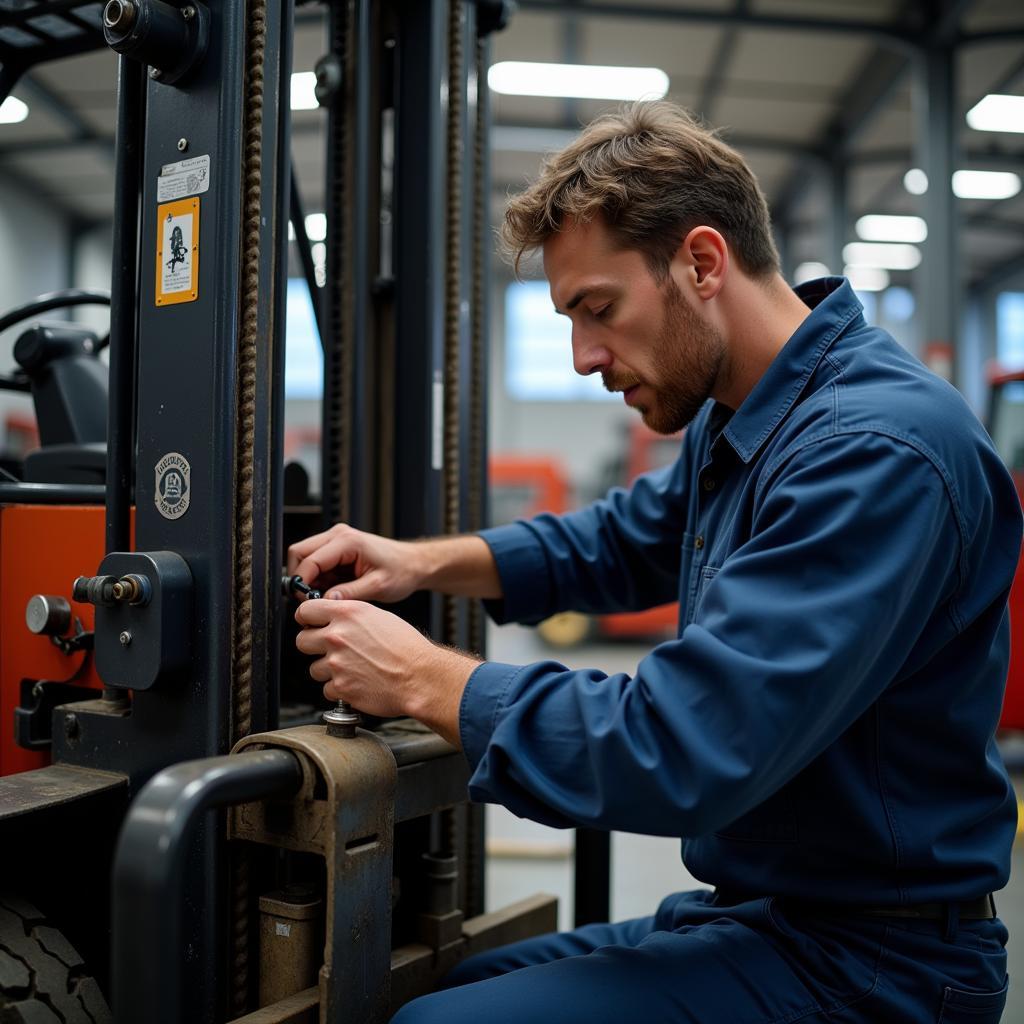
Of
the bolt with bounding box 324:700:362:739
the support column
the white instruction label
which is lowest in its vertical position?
the bolt with bounding box 324:700:362:739

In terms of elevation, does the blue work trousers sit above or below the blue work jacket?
below

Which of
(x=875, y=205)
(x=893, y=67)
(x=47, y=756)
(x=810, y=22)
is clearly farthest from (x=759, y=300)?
(x=875, y=205)

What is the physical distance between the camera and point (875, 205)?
44.1 ft

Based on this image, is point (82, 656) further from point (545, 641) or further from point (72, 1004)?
point (545, 641)

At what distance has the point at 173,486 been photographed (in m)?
1.49

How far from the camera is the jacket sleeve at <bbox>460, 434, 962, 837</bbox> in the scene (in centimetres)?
116

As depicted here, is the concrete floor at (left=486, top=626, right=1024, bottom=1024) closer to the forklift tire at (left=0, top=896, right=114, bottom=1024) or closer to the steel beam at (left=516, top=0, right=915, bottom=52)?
the forklift tire at (left=0, top=896, right=114, bottom=1024)

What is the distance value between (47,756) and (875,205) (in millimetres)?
13626

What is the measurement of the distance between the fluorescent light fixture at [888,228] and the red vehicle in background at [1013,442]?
9.78 meters

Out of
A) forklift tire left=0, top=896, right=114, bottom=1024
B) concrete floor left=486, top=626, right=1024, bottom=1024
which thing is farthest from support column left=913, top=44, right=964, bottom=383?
forklift tire left=0, top=896, right=114, bottom=1024

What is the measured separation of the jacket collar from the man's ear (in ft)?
0.48

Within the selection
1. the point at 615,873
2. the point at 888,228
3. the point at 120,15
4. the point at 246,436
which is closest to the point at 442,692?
the point at 246,436

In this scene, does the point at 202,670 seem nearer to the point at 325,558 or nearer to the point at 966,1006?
the point at 325,558

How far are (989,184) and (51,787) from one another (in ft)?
43.8
